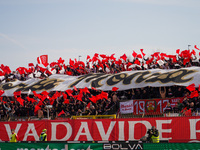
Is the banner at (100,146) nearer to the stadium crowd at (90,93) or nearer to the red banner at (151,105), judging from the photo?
the stadium crowd at (90,93)

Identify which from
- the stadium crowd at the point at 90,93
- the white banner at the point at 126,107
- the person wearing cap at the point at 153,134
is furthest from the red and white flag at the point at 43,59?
the person wearing cap at the point at 153,134

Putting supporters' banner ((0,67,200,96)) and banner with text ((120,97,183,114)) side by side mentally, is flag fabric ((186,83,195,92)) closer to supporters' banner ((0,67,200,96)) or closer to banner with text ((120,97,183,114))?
banner with text ((120,97,183,114))

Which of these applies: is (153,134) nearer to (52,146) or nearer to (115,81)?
(52,146)

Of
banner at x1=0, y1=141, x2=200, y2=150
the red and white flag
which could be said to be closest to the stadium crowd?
the red and white flag

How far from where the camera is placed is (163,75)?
26.7 m

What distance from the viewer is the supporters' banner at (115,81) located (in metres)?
25.6

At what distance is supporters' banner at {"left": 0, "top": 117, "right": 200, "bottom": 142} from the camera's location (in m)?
20.3

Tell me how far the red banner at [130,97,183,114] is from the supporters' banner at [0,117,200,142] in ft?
12.2

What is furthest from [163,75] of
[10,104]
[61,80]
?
[10,104]

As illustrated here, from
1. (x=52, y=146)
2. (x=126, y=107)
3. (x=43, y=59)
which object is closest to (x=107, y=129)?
(x=126, y=107)

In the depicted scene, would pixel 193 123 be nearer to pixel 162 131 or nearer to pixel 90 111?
pixel 162 131

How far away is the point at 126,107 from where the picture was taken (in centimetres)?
2648

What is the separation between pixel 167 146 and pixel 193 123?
270 inches

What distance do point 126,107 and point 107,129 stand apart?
16.1ft
